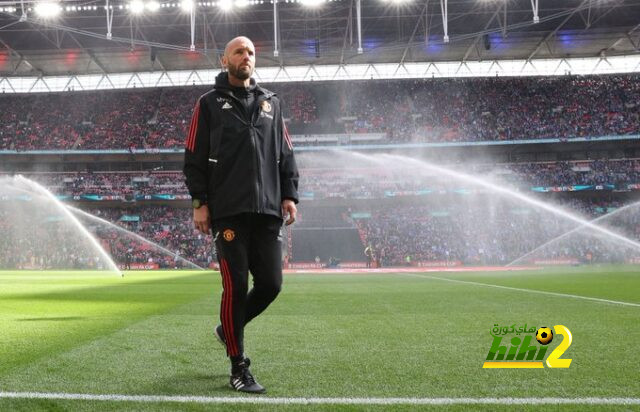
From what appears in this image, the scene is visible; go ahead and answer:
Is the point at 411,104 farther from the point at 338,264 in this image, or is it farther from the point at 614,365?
the point at 614,365

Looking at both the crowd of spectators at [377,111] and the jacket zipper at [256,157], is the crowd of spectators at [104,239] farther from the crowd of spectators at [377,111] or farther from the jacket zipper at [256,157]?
the jacket zipper at [256,157]

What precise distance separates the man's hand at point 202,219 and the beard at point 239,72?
1008 millimetres

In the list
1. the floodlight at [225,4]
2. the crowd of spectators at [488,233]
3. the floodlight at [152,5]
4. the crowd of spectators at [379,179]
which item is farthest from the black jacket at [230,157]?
the crowd of spectators at [379,179]

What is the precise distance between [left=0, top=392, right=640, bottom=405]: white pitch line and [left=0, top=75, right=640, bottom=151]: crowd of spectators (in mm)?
43116

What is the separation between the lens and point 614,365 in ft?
12.4

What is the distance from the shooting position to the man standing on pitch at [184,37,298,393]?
141 inches

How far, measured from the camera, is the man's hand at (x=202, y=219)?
3.63 m

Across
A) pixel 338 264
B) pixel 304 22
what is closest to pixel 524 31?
pixel 304 22

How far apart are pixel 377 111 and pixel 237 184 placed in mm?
46026

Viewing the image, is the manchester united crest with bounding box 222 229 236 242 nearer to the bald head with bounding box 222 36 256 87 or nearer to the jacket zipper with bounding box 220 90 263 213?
the jacket zipper with bounding box 220 90 263 213

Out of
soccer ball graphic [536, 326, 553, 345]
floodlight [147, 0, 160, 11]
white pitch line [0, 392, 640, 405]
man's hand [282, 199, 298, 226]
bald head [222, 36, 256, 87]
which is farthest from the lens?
floodlight [147, 0, 160, 11]

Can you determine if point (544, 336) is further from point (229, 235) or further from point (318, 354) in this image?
point (229, 235)

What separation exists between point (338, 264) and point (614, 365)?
32207 mm

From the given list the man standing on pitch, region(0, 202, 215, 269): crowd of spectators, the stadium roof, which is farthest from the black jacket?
region(0, 202, 215, 269): crowd of spectators
